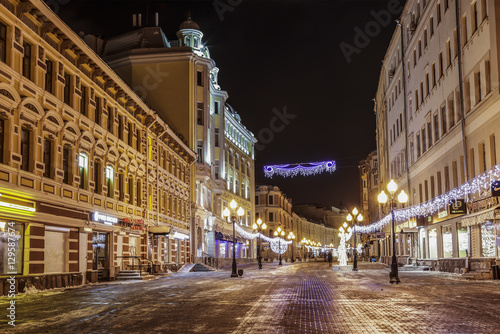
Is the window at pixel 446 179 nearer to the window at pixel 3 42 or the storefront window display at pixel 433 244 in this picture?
the storefront window display at pixel 433 244

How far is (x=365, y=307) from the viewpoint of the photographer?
14.1 metres

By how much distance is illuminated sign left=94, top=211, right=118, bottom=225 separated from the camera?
91.4 feet

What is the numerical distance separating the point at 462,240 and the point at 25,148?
24.0m

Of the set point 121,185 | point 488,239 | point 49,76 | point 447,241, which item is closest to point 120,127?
point 121,185

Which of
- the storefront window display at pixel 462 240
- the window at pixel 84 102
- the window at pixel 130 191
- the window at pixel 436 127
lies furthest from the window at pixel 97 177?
the window at pixel 436 127

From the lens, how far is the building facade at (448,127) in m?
27.4

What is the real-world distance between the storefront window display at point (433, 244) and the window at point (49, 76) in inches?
1062

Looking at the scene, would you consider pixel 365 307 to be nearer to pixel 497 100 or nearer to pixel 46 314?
pixel 46 314

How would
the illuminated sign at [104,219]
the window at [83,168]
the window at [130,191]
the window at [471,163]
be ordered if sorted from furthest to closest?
the window at [130,191], the window at [471,163], the illuminated sign at [104,219], the window at [83,168]

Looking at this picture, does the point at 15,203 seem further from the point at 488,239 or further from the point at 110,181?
the point at 488,239

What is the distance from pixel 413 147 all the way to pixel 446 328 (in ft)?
124

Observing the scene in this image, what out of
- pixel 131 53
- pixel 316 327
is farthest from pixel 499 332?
pixel 131 53

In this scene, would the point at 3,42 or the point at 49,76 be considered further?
the point at 49,76

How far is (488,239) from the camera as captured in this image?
2831cm
